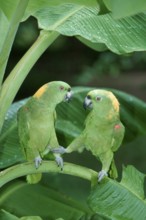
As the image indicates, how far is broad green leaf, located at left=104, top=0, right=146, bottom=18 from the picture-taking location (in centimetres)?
77

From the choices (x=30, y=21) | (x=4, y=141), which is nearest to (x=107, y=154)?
(x=4, y=141)

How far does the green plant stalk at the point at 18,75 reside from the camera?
3.27ft

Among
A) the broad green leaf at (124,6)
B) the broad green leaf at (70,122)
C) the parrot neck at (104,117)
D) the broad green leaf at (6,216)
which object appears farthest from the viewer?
the broad green leaf at (70,122)

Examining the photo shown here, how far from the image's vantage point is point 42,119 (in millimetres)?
909

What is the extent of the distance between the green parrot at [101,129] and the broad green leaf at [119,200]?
33 millimetres

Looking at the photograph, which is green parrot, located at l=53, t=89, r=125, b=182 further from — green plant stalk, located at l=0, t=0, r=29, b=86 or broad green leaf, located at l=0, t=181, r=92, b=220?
broad green leaf, located at l=0, t=181, r=92, b=220

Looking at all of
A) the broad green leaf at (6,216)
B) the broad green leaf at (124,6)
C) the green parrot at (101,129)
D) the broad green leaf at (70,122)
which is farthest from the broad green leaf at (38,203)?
the broad green leaf at (124,6)

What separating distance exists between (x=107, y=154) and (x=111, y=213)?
0.10m

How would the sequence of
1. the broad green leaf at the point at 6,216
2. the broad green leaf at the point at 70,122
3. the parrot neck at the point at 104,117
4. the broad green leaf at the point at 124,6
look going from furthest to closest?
the broad green leaf at the point at 70,122
the broad green leaf at the point at 6,216
the parrot neck at the point at 104,117
the broad green leaf at the point at 124,6

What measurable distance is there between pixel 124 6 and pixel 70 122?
26.0 inches

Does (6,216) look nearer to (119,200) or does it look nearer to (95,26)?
(119,200)

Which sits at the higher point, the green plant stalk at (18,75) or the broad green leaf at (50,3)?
the broad green leaf at (50,3)

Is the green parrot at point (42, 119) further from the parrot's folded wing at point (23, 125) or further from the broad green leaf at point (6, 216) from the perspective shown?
the broad green leaf at point (6, 216)

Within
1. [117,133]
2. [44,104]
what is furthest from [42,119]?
[117,133]
